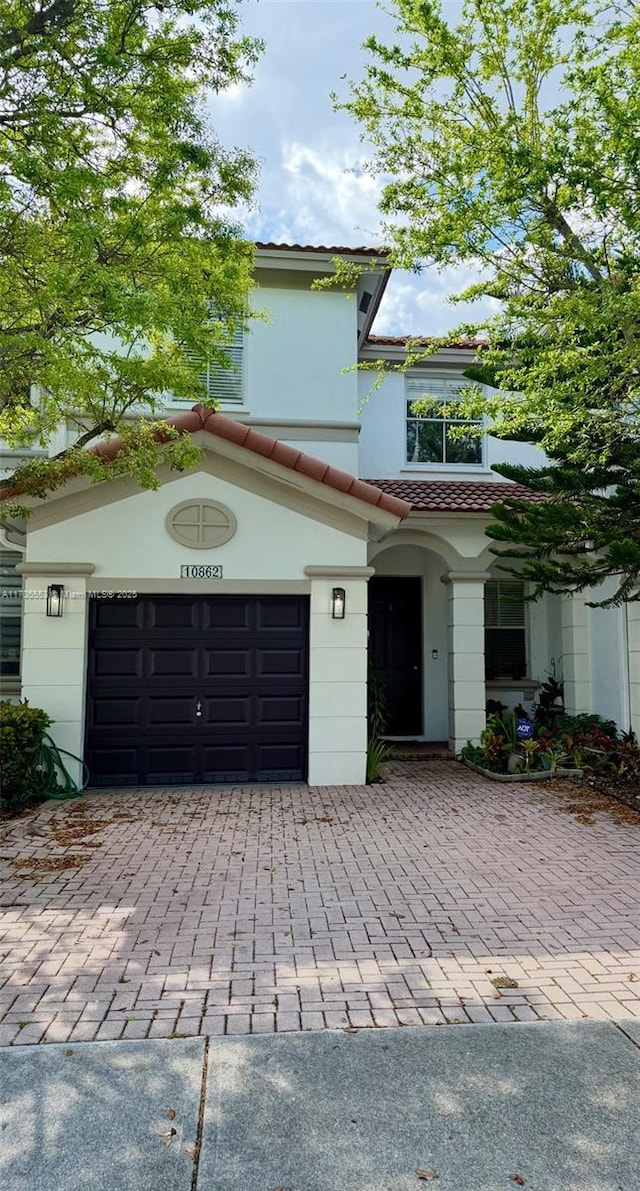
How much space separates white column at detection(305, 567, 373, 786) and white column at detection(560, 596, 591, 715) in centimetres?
480

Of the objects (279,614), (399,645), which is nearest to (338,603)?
(279,614)

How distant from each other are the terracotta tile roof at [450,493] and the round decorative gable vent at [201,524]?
10.7 feet

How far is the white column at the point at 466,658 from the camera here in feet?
37.7

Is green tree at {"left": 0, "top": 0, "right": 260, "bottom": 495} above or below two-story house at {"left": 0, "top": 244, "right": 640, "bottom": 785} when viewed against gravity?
above

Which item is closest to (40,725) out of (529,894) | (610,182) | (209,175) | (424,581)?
(529,894)

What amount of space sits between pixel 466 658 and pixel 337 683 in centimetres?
313

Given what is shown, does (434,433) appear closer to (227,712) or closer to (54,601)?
(227,712)

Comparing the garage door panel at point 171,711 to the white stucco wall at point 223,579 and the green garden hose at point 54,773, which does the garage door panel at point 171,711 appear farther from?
the green garden hose at point 54,773

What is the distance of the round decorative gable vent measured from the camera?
30.3 ft

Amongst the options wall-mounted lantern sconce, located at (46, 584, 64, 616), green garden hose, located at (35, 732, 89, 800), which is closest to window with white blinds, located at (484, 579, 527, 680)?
green garden hose, located at (35, 732, 89, 800)

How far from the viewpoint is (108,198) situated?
672 cm

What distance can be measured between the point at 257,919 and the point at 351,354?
10257mm

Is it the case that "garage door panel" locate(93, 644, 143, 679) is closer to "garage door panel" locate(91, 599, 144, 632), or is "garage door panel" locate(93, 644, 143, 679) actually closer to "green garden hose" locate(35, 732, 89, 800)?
"garage door panel" locate(91, 599, 144, 632)

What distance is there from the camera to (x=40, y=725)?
330 inches
